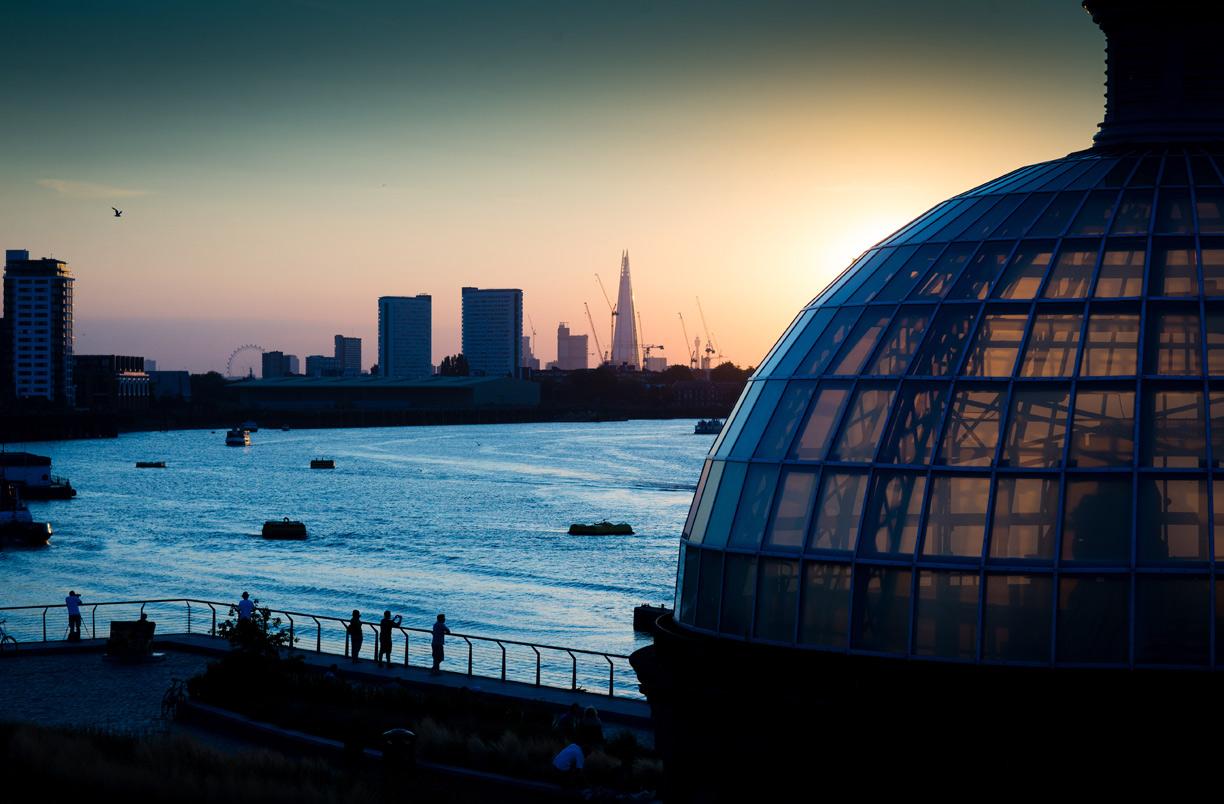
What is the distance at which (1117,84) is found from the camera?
20188mm

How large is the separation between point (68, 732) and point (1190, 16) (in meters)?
22.1

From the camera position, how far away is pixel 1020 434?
1627 cm

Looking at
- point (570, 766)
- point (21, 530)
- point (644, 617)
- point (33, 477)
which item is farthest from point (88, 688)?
point (33, 477)

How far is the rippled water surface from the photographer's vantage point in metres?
75.1

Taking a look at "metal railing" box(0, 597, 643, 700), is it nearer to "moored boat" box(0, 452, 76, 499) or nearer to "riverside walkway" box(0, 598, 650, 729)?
"riverside walkway" box(0, 598, 650, 729)

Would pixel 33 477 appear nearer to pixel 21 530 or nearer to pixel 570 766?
pixel 21 530

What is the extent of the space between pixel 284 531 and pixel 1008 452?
92.2 metres

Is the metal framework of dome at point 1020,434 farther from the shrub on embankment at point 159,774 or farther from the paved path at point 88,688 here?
the paved path at point 88,688

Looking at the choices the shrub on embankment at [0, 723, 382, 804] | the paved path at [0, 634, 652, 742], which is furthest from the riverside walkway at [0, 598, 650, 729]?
the shrub on embankment at [0, 723, 382, 804]

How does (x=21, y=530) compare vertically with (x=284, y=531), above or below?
above

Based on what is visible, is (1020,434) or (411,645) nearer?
(1020,434)

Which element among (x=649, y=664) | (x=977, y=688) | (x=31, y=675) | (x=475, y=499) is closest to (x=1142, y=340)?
(x=977, y=688)

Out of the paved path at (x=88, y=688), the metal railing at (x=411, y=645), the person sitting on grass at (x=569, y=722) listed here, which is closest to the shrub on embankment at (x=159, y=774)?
the person sitting on grass at (x=569, y=722)

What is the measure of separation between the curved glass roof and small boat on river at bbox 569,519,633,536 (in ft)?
281
